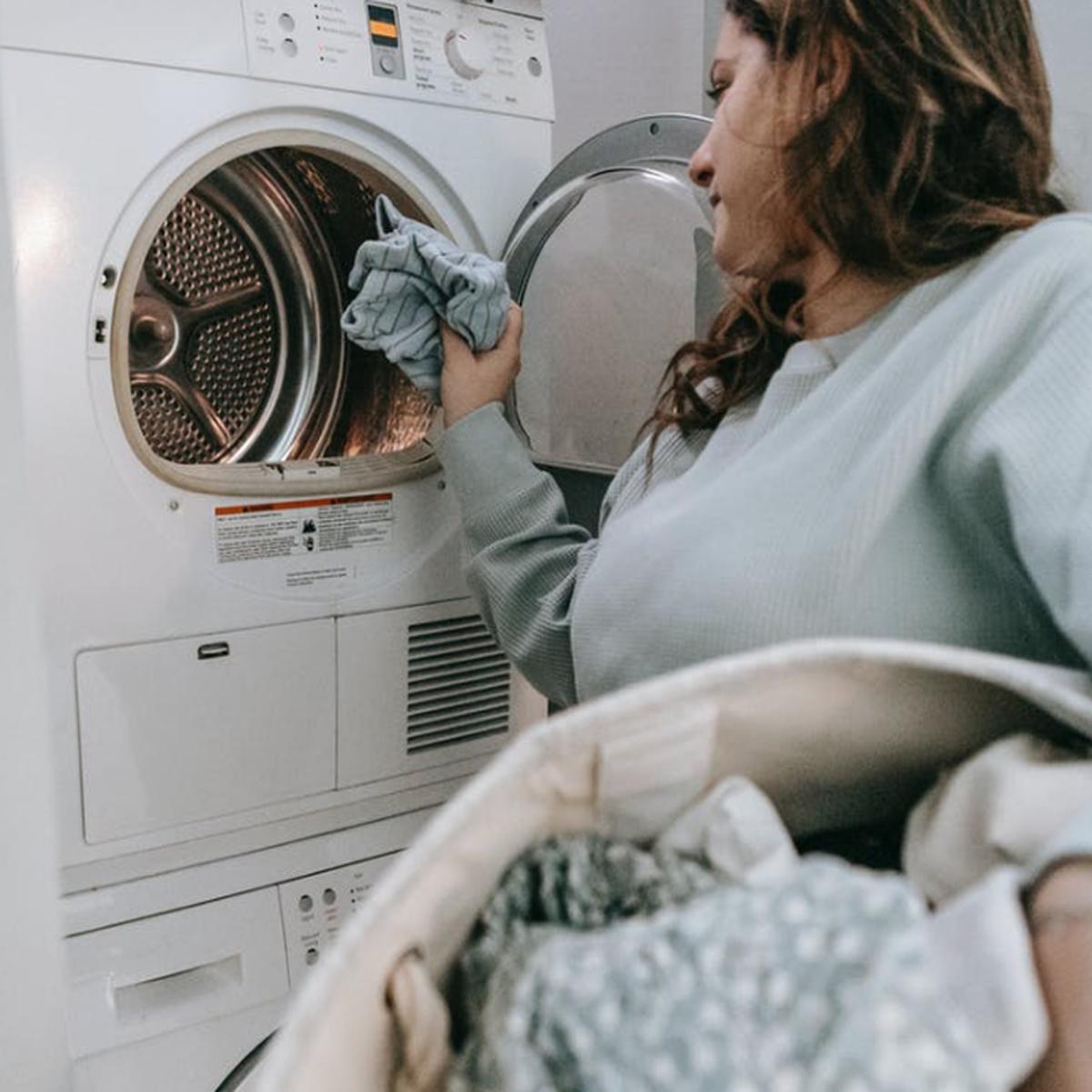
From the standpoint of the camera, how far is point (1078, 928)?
422mm

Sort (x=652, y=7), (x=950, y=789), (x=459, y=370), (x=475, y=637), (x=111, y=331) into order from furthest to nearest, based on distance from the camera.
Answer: (x=652, y=7)
(x=475, y=637)
(x=459, y=370)
(x=111, y=331)
(x=950, y=789)

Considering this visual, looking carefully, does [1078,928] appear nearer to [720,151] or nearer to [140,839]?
[720,151]

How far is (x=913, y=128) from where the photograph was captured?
80cm

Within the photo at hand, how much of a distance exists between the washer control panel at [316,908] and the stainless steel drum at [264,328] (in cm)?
48

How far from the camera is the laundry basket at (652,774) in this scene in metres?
0.40

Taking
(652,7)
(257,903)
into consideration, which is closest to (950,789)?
(257,903)

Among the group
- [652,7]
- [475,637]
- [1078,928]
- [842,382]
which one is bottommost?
[475,637]

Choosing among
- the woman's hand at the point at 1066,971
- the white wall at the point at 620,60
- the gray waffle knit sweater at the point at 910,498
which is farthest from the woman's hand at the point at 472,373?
the white wall at the point at 620,60

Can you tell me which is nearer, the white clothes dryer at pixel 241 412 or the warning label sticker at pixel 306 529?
the white clothes dryer at pixel 241 412

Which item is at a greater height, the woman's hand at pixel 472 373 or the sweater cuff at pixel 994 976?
the woman's hand at pixel 472 373

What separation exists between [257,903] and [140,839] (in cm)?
15

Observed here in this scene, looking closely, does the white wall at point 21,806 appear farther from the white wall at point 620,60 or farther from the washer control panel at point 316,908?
the white wall at point 620,60

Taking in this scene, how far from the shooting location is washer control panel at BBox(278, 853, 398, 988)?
4.09 ft

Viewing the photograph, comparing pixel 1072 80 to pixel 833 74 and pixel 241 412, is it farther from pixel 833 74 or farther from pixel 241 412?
pixel 241 412
